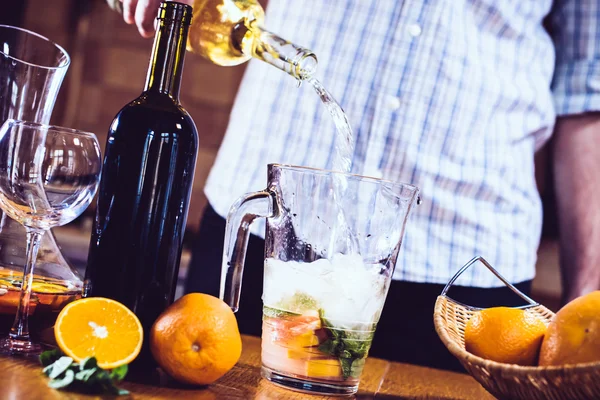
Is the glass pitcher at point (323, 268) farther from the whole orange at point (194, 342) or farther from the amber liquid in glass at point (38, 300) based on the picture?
the amber liquid in glass at point (38, 300)

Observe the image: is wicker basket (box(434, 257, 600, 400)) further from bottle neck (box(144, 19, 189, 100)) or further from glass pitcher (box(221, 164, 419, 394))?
bottle neck (box(144, 19, 189, 100))

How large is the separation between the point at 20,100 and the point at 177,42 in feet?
0.61

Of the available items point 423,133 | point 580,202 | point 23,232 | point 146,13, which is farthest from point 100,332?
point 580,202

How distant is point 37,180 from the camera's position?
0.69 m

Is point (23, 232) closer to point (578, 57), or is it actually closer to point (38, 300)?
point (38, 300)

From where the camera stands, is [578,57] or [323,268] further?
[578,57]

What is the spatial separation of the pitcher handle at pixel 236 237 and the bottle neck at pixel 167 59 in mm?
130

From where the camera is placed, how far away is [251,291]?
1.28 meters

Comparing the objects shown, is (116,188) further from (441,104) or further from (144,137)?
(441,104)

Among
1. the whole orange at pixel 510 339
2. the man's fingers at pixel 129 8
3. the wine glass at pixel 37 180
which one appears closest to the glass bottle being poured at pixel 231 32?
the man's fingers at pixel 129 8

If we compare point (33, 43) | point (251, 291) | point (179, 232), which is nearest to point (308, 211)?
point (179, 232)

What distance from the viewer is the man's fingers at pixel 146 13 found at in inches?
39.2

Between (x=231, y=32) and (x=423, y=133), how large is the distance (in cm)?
48

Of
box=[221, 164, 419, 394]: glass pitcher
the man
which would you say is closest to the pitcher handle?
box=[221, 164, 419, 394]: glass pitcher
